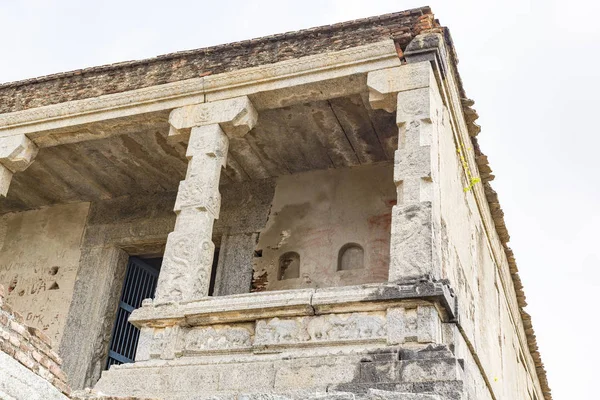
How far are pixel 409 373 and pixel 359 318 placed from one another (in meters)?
0.72

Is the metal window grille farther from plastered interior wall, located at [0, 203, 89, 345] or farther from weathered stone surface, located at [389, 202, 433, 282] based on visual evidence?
weathered stone surface, located at [389, 202, 433, 282]

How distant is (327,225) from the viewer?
29.7 ft

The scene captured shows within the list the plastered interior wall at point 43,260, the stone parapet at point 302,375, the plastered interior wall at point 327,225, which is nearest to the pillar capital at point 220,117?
the plastered interior wall at point 327,225

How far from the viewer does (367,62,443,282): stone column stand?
239 inches

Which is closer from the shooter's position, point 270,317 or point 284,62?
point 270,317

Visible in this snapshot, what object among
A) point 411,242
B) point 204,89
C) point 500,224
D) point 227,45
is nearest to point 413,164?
point 411,242

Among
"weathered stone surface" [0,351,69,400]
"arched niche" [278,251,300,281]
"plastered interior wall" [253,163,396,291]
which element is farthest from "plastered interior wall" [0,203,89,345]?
"weathered stone surface" [0,351,69,400]

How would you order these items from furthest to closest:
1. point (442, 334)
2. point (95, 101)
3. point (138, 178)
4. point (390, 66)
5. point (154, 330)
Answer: point (138, 178) < point (95, 101) < point (390, 66) < point (154, 330) < point (442, 334)

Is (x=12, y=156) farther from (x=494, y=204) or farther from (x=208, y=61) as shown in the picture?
(x=494, y=204)

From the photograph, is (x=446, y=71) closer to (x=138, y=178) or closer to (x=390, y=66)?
(x=390, y=66)

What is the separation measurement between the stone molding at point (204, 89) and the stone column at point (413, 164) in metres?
0.25

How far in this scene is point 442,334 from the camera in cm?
591

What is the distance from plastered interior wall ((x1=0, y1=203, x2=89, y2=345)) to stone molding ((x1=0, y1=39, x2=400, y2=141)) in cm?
204

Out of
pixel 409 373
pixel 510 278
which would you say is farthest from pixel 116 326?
pixel 510 278
